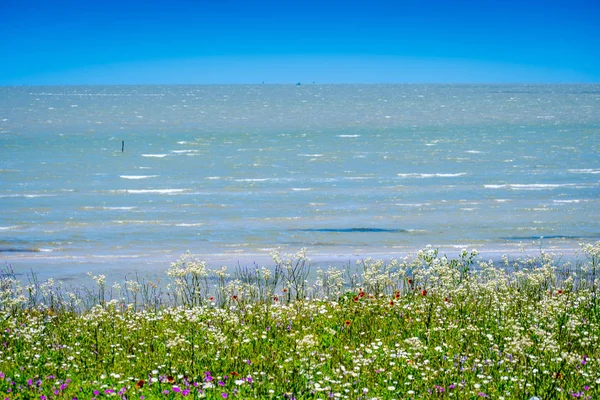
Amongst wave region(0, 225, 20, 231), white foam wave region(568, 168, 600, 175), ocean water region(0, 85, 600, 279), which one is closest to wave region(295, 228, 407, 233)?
ocean water region(0, 85, 600, 279)

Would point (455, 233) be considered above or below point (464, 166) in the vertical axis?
below

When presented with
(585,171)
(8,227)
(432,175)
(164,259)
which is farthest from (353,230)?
(585,171)

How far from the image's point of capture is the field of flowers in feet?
22.5

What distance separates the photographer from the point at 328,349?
8.27 meters

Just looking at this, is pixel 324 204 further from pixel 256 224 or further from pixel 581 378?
pixel 581 378

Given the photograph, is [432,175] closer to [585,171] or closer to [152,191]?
[585,171]

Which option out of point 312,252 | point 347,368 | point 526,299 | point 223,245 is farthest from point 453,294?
point 223,245

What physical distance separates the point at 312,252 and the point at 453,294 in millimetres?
8795

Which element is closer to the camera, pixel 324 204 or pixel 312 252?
pixel 312 252

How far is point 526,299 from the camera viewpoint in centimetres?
1020

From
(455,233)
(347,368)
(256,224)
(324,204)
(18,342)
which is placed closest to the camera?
(347,368)

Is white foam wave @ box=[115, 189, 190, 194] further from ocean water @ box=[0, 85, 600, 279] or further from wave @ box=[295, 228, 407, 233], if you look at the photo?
wave @ box=[295, 228, 407, 233]

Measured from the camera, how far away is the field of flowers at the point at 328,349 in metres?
6.87

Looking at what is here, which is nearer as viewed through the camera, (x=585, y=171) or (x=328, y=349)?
(x=328, y=349)
